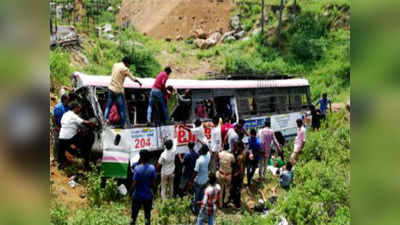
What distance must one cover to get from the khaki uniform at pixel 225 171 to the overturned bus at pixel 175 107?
1.07 meters

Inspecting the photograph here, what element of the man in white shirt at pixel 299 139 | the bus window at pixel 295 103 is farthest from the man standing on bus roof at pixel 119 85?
the bus window at pixel 295 103

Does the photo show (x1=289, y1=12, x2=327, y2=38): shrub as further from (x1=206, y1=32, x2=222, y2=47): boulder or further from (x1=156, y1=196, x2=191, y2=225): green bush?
(x1=156, y1=196, x2=191, y2=225): green bush

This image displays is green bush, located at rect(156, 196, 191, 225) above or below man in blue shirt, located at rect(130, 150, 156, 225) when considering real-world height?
below

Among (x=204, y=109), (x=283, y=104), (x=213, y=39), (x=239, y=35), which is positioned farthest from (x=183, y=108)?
(x=239, y=35)

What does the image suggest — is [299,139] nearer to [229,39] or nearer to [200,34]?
[229,39]

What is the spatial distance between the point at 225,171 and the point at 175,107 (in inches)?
76.8

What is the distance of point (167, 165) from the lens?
6.84 m

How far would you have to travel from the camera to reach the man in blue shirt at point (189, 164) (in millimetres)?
7088

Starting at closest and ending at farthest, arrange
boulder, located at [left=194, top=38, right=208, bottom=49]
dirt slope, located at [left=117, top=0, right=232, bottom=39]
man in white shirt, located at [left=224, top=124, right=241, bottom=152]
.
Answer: man in white shirt, located at [left=224, top=124, right=241, bottom=152] < boulder, located at [left=194, top=38, right=208, bottom=49] < dirt slope, located at [left=117, top=0, right=232, bottom=39]

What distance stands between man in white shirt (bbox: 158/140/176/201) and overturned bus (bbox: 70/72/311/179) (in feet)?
2.02

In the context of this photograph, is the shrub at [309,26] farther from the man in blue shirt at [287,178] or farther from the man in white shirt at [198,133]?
the man in white shirt at [198,133]

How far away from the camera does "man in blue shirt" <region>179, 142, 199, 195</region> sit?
709 centimetres


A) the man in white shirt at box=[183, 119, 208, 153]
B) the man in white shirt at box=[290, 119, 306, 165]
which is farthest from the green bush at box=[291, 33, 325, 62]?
Result: the man in white shirt at box=[183, 119, 208, 153]
